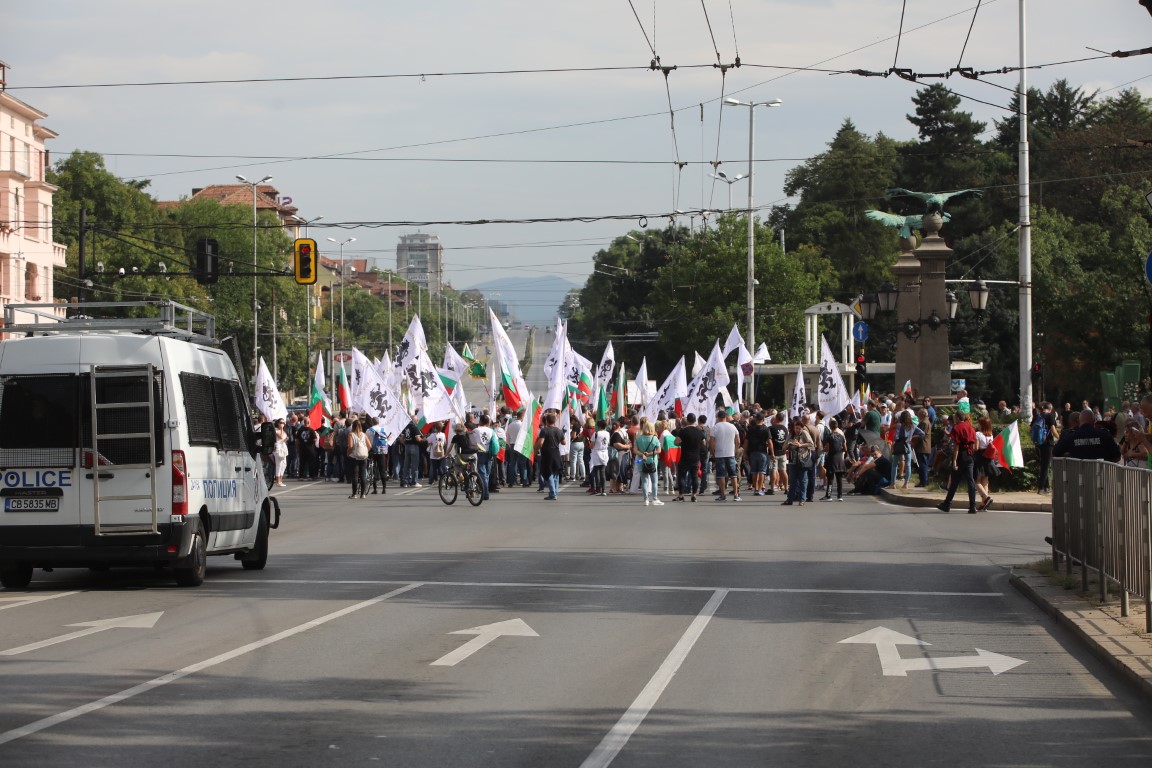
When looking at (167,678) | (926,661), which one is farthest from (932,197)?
(167,678)

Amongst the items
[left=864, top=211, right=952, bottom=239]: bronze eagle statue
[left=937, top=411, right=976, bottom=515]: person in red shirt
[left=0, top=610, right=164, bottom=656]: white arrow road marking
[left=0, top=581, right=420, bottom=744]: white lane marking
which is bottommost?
[left=0, top=610, right=164, bottom=656]: white arrow road marking

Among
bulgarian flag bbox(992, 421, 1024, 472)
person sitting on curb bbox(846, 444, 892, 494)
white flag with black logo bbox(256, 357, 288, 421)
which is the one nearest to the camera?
bulgarian flag bbox(992, 421, 1024, 472)

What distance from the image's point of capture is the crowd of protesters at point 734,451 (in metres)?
29.2

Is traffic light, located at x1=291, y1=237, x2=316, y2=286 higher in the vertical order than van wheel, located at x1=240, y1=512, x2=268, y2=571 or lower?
higher

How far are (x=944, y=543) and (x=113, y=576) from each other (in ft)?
35.8

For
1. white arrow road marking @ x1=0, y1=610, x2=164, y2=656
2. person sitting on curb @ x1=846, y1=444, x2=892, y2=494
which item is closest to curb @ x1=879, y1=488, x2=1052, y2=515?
person sitting on curb @ x1=846, y1=444, x2=892, y2=494

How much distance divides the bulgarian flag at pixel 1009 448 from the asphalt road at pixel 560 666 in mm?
10090

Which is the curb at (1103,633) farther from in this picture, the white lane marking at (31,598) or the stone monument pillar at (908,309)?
the stone monument pillar at (908,309)

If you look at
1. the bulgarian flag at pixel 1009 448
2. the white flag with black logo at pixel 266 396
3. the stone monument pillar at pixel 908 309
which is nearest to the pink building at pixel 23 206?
the white flag with black logo at pixel 266 396

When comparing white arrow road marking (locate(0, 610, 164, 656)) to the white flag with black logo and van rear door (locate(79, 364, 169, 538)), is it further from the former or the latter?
the white flag with black logo

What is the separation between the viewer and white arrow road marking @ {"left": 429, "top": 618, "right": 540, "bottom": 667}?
1051cm

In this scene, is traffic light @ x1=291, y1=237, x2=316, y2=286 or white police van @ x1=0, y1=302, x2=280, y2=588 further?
traffic light @ x1=291, y1=237, x2=316, y2=286

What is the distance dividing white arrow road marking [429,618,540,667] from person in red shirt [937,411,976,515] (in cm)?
1453

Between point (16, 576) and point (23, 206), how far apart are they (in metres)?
69.0
